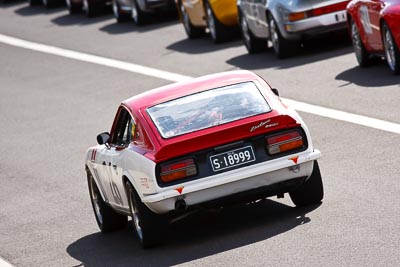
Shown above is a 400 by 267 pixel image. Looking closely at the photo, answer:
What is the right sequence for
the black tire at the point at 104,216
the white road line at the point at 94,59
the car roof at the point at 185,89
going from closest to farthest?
the car roof at the point at 185,89
the black tire at the point at 104,216
the white road line at the point at 94,59

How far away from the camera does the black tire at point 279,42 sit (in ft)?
72.4

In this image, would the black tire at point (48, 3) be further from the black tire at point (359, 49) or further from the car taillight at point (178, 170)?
the car taillight at point (178, 170)

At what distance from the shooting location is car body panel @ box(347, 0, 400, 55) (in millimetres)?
17062

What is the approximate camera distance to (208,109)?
1138 cm

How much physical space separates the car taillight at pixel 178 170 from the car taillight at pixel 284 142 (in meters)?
0.61

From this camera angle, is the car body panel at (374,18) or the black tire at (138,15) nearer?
→ the car body panel at (374,18)

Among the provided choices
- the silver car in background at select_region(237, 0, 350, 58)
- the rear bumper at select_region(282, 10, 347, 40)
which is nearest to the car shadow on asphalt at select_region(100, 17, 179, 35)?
the silver car in background at select_region(237, 0, 350, 58)

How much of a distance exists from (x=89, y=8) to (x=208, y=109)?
24040 mm

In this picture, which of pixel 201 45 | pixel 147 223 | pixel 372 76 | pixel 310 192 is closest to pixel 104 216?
pixel 147 223

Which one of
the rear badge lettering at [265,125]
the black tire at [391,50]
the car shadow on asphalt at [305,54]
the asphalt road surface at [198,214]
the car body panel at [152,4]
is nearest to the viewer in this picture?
the asphalt road surface at [198,214]

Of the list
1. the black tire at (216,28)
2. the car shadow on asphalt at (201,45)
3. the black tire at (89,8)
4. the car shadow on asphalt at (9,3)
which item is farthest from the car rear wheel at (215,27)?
the car shadow on asphalt at (9,3)

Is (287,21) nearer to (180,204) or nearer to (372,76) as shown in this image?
(372,76)

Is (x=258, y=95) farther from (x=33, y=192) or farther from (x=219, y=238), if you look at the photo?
(x=33, y=192)

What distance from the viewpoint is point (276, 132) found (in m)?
11.1
